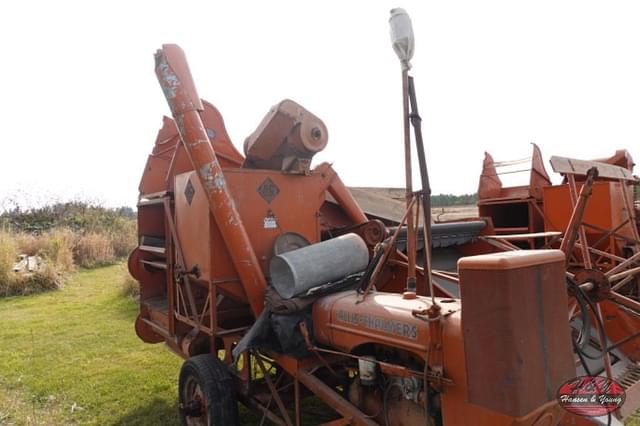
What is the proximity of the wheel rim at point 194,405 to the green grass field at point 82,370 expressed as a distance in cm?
88

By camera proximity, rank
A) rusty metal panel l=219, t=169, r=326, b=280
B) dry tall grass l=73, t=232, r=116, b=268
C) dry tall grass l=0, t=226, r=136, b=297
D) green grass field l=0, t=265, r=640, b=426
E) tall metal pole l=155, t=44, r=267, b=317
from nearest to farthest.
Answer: tall metal pole l=155, t=44, r=267, b=317
rusty metal panel l=219, t=169, r=326, b=280
green grass field l=0, t=265, r=640, b=426
dry tall grass l=0, t=226, r=136, b=297
dry tall grass l=73, t=232, r=116, b=268

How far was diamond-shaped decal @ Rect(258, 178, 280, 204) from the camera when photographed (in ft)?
11.9

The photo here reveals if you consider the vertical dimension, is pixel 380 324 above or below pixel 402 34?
below

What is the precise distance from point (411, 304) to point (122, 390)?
169 inches

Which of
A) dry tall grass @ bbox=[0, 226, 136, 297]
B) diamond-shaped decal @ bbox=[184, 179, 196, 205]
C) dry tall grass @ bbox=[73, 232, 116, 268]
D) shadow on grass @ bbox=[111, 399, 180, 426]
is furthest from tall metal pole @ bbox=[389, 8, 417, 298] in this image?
dry tall grass @ bbox=[73, 232, 116, 268]

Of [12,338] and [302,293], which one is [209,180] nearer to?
[302,293]

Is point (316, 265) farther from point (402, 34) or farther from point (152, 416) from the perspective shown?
point (152, 416)

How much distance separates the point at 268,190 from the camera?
12.0 feet

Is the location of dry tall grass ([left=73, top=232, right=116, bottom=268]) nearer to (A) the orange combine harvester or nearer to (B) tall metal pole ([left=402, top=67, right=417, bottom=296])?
(A) the orange combine harvester

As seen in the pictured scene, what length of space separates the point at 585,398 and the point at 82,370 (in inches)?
237

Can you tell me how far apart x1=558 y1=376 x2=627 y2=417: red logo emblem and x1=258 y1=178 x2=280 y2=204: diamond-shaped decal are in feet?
8.02

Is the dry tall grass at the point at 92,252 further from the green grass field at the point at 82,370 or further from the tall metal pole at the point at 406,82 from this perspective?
the tall metal pole at the point at 406,82

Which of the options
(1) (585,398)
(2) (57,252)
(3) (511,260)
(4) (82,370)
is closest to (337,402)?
(1) (585,398)

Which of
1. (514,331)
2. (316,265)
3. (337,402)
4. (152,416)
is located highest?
(316,265)
